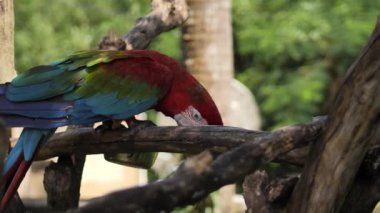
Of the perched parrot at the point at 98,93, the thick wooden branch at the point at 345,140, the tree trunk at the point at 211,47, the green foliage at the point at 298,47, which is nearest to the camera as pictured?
the thick wooden branch at the point at 345,140

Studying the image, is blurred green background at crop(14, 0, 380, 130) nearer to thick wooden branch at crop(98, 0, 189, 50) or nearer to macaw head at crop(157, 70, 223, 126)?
thick wooden branch at crop(98, 0, 189, 50)

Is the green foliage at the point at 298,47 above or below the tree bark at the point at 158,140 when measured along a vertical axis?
below

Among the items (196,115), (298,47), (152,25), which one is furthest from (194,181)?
(298,47)

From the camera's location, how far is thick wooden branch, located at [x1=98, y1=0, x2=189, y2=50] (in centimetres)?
273

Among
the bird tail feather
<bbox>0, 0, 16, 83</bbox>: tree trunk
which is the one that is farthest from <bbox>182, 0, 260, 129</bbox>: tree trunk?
the bird tail feather

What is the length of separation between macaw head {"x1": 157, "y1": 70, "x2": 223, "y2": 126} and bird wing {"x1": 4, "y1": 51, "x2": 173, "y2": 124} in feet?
0.11

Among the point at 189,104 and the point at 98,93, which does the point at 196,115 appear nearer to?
the point at 189,104

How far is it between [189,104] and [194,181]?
3.04ft

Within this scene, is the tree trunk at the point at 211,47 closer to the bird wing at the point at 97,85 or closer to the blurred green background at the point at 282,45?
the blurred green background at the point at 282,45

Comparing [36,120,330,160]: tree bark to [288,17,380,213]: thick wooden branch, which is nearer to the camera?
[288,17,380,213]: thick wooden branch

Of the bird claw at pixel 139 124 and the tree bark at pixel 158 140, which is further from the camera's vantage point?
the bird claw at pixel 139 124

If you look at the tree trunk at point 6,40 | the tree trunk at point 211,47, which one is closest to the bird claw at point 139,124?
the tree trunk at point 6,40

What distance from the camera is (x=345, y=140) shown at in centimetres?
159

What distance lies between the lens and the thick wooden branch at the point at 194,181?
122 centimetres
